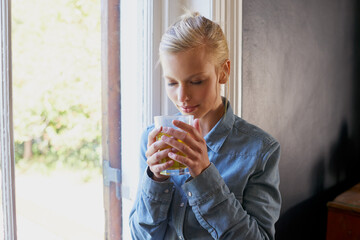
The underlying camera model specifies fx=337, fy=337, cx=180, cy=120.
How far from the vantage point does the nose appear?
Answer: 2.77 feet

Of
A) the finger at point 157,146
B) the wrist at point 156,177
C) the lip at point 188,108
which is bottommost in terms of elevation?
the wrist at point 156,177

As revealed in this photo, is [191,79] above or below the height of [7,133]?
above

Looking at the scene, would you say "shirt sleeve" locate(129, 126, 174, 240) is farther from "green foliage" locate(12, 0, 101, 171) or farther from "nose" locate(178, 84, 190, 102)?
"green foliage" locate(12, 0, 101, 171)

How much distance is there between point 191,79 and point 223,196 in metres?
0.30

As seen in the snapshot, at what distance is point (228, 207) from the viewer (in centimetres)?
80

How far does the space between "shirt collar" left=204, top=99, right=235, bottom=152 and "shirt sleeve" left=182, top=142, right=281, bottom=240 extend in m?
0.12

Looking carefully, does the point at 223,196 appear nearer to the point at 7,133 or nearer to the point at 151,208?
the point at 151,208

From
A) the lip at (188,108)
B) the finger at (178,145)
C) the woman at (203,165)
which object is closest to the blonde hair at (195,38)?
the woman at (203,165)

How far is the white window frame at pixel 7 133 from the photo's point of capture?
2.77 ft

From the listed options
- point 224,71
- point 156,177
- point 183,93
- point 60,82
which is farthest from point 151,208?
point 60,82

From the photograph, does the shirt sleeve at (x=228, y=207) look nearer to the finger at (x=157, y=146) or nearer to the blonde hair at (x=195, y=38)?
the finger at (x=157, y=146)

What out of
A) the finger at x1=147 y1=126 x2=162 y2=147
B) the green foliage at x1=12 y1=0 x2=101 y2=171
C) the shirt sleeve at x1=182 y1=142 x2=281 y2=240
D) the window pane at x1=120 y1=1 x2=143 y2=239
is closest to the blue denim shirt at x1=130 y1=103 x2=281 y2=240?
the shirt sleeve at x1=182 y1=142 x2=281 y2=240

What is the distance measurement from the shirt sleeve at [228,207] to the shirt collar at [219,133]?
124 millimetres

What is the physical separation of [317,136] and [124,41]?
59.2 inches
